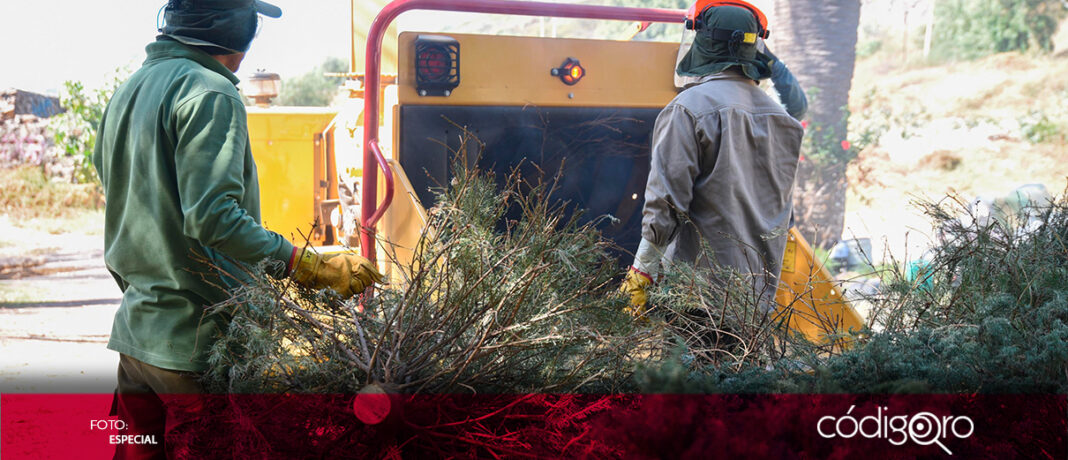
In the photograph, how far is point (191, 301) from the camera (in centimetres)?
220

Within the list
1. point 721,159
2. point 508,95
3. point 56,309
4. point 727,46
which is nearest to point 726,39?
point 727,46

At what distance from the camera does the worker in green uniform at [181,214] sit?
208 cm

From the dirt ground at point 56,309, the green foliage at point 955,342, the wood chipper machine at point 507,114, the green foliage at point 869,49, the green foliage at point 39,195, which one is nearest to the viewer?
the green foliage at point 955,342

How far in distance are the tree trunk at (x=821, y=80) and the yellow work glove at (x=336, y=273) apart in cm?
777

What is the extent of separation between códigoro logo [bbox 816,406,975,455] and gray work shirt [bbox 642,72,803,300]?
147cm

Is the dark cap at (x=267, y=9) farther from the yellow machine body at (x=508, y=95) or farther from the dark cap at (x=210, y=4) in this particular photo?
the yellow machine body at (x=508, y=95)

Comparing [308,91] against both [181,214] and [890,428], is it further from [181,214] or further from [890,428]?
[890,428]

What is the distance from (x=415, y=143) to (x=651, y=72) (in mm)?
1330

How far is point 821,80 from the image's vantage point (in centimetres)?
998

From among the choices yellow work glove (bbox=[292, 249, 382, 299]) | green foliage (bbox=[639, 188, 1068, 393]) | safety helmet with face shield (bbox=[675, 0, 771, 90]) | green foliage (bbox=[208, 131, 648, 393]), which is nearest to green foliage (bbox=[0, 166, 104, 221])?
safety helmet with face shield (bbox=[675, 0, 771, 90])

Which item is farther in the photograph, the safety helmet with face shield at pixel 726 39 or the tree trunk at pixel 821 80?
the tree trunk at pixel 821 80

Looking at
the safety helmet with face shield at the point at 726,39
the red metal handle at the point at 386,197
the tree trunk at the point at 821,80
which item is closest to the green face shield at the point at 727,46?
the safety helmet with face shield at the point at 726,39

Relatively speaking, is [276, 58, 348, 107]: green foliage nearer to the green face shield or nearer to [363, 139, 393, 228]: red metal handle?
[363, 139, 393, 228]: red metal handle

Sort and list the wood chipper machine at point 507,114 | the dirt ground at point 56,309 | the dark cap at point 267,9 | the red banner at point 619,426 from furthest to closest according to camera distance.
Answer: the dirt ground at point 56,309 → the wood chipper machine at point 507,114 → the dark cap at point 267,9 → the red banner at point 619,426
